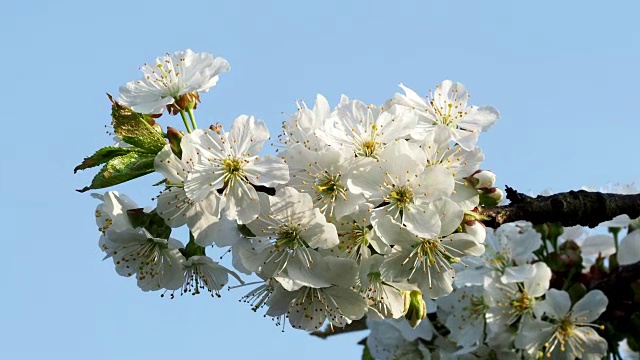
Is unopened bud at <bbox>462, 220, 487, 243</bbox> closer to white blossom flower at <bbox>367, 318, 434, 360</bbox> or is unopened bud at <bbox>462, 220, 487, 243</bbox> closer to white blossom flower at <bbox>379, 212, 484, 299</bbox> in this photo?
white blossom flower at <bbox>379, 212, 484, 299</bbox>

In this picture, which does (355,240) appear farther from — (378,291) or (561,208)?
(561,208)

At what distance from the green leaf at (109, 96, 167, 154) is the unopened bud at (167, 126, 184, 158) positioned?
0.23ft

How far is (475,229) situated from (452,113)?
70 centimetres

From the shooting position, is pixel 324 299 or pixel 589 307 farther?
pixel 589 307

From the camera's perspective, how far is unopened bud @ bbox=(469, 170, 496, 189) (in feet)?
12.6

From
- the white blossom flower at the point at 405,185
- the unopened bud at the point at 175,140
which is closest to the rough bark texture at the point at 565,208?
the white blossom flower at the point at 405,185

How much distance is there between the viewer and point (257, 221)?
3.67 metres

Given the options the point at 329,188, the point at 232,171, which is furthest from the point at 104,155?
the point at 329,188

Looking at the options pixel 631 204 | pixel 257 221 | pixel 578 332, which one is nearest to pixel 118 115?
pixel 257 221

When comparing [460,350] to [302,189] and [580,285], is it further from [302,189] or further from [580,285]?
[302,189]

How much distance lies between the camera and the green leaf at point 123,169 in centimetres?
379

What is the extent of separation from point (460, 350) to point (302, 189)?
2273mm

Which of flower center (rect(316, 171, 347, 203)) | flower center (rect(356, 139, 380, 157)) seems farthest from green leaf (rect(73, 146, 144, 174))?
flower center (rect(356, 139, 380, 157))

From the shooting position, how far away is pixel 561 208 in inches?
159
